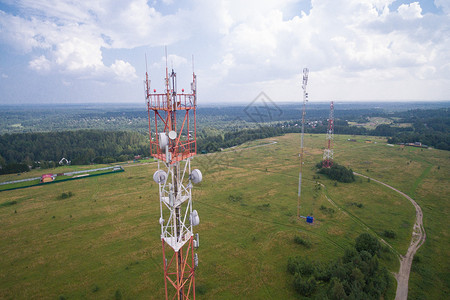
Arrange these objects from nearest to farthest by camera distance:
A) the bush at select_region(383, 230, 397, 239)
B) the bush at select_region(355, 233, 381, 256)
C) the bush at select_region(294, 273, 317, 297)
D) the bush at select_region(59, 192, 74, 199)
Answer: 1. the bush at select_region(294, 273, 317, 297)
2. the bush at select_region(355, 233, 381, 256)
3. the bush at select_region(383, 230, 397, 239)
4. the bush at select_region(59, 192, 74, 199)

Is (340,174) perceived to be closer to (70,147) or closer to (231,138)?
(231,138)

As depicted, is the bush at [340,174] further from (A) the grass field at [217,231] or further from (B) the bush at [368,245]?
(B) the bush at [368,245]

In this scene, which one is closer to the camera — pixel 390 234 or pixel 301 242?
pixel 301 242

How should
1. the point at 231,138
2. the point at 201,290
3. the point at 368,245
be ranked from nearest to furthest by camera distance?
1. the point at 201,290
2. the point at 368,245
3. the point at 231,138

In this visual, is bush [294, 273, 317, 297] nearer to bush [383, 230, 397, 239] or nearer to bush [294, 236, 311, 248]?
bush [294, 236, 311, 248]

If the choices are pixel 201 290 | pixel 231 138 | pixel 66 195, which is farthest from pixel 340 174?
pixel 231 138

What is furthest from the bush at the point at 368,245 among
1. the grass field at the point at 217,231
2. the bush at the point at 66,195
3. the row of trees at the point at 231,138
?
the row of trees at the point at 231,138

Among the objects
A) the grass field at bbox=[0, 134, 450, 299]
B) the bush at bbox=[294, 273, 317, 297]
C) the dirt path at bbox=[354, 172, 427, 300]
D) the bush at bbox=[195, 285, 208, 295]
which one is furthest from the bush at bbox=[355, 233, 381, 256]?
the bush at bbox=[195, 285, 208, 295]
